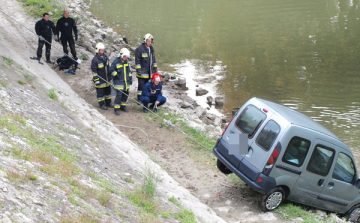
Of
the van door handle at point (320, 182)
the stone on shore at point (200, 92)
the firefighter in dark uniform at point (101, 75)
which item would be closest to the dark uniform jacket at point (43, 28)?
the firefighter in dark uniform at point (101, 75)

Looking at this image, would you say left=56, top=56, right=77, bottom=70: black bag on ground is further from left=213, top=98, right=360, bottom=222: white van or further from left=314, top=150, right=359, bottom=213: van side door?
left=314, top=150, right=359, bottom=213: van side door

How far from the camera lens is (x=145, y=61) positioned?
465 inches

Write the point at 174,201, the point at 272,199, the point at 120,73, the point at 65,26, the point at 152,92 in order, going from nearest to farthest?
the point at 174,201 → the point at 272,199 → the point at 120,73 → the point at 152,92 → the point at 65,26

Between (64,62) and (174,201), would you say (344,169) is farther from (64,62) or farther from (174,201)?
(64,62)

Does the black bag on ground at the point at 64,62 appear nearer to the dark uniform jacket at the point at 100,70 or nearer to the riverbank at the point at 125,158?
the riverbank at the point at 125,158

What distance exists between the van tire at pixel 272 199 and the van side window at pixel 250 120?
1149mm

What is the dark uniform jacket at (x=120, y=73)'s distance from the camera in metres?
11.0

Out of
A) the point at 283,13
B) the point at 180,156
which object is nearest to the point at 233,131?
the point at 180,156

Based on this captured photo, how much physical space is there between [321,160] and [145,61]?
262 inches

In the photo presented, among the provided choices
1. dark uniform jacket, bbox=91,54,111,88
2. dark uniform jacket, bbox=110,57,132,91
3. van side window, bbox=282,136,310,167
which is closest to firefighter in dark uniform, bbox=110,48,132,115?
dark uniform jacket, bbox=110,57,132,91

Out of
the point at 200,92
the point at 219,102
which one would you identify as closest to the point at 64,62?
the point at 200,92

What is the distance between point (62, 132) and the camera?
7113mm

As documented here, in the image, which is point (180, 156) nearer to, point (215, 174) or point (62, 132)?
point (215, 174)

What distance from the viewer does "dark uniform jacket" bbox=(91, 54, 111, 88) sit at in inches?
437
